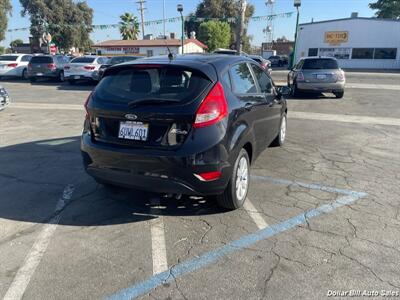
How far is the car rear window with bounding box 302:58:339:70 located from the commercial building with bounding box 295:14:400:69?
30652 millimetres

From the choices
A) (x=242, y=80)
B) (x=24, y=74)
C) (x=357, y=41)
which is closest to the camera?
(x=242, y=80)

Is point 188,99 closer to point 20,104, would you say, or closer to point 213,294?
point 213,294

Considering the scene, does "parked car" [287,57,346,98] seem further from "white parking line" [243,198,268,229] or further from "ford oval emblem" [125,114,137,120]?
"ford oval emblem" [125,114,137,120]

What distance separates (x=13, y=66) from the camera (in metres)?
21.6

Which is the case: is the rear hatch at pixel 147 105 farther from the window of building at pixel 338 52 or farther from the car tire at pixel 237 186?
the window of building at pixel 338 52

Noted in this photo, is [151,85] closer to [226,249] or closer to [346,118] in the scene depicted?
[226,249]

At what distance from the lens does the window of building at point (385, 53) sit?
38812 millimetres

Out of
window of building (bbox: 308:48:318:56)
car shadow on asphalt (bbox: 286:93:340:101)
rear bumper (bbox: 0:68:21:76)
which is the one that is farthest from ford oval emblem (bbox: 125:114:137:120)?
window of building (bbox: 308:48:318:56)

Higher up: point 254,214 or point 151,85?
point 151,85

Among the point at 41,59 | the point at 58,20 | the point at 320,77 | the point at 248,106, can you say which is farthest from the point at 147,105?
the point at 58,20

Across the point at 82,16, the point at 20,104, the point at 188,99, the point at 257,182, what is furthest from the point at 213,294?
the point at 82,16

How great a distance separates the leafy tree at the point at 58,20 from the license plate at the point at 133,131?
5726 cm

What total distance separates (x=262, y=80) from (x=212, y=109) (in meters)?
2.04

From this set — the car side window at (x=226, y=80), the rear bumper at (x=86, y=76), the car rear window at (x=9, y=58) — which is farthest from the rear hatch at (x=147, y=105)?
the car rear window at (x=9, y=58)
